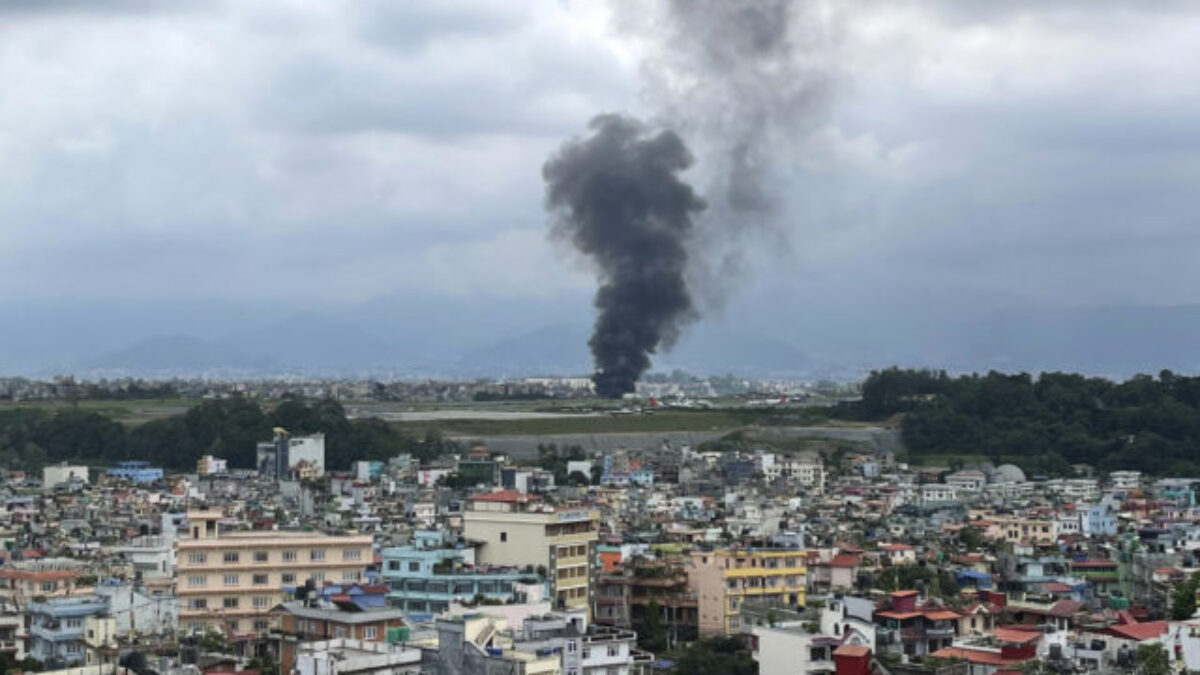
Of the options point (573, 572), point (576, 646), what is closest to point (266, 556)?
point (573, 572)

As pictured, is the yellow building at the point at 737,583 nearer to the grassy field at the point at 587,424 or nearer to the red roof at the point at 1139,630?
the red roof at the point at 1139,630

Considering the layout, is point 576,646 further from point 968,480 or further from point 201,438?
point 201,438

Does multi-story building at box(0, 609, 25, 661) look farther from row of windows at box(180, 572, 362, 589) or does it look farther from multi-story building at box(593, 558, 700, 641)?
multi-story building at box(593, 558, 700, 641)

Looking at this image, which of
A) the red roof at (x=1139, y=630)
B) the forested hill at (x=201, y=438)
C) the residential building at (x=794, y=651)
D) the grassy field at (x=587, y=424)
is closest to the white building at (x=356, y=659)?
the residential building at (x=794, y=651)

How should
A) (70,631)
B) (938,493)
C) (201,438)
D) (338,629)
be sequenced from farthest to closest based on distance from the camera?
(201,438) → (938,493) → (70,631) → (338,629)

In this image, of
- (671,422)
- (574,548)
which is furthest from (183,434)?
(574,548)

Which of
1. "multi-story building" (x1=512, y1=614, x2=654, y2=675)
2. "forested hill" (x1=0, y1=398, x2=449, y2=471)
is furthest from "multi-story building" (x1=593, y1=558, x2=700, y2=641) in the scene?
"forested hill" (x1=0, y1=398, x2=449, y2=471)

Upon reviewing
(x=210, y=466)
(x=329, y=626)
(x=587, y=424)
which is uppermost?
(x=587, y=424)
